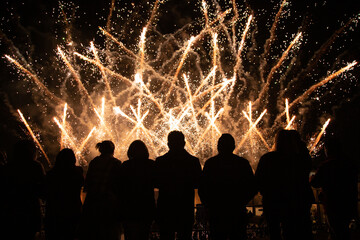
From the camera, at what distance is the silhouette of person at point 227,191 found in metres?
2.96

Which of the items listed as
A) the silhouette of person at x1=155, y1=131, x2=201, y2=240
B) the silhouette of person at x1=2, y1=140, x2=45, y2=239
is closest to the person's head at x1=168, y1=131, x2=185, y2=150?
the silhouette of person at x1=155, y1=131, x2=201, y2=240

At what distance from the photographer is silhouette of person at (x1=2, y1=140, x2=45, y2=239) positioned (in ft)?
10.6

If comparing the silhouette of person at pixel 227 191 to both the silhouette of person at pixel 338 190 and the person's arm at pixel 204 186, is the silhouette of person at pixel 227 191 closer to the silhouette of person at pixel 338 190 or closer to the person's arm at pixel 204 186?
the person's arm at pixel 204 186

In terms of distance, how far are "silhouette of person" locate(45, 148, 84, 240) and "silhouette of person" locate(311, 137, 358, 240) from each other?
9.94 ft

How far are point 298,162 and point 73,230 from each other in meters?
2.78

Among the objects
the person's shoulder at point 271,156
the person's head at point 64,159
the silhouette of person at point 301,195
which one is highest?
the person's head at point 64,159

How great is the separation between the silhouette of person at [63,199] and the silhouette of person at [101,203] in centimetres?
14

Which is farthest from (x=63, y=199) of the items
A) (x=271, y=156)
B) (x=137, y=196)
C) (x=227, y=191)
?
(x=271, y=156)

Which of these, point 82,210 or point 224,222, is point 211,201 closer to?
point 224,222

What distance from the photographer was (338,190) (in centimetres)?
342

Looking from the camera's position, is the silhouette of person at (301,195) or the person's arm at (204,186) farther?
the person's arm at (204,186)

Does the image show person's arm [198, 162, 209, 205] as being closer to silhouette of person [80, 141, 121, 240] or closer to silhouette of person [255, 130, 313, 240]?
silhouette of person [255, 130, 313, 240]

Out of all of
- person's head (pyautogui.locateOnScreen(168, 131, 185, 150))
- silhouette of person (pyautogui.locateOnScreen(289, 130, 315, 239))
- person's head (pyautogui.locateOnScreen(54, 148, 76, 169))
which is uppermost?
person's head (pyautogui.locateOnScreen(168, 131, 185, 150))

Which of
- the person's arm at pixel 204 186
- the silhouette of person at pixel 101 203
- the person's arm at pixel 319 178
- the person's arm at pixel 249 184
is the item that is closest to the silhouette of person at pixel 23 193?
the silhouette of person at pixel 101 203
